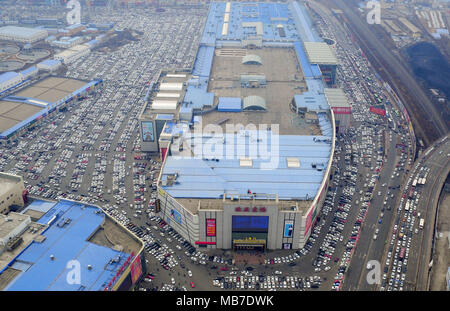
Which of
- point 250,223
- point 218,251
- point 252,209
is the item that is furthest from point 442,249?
point 218,251

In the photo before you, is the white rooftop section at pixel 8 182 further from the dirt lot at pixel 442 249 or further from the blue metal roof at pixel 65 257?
the dirt lot at pixel 442 249

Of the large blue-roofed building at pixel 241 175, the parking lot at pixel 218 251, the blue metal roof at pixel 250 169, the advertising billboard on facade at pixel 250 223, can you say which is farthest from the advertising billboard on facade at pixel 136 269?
the advertising billboard on facade at pixel 250 223

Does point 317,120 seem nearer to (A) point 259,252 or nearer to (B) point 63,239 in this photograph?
(A) point 259,252

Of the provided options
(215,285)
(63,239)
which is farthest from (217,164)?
(63,239)

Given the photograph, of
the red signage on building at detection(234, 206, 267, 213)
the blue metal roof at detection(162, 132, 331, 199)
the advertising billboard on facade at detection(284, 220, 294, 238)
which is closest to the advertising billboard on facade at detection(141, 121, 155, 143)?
the blue metal roof at detection(162, 132, 331, 199)

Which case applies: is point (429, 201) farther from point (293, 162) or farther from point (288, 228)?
point (288, 228)

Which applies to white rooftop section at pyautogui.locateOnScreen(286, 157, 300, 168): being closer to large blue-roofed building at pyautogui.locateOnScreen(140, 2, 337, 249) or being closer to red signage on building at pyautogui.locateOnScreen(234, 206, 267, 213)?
large blue-roofed building at pyautogui.locateOnScreen(140, 2, 337, 249)
